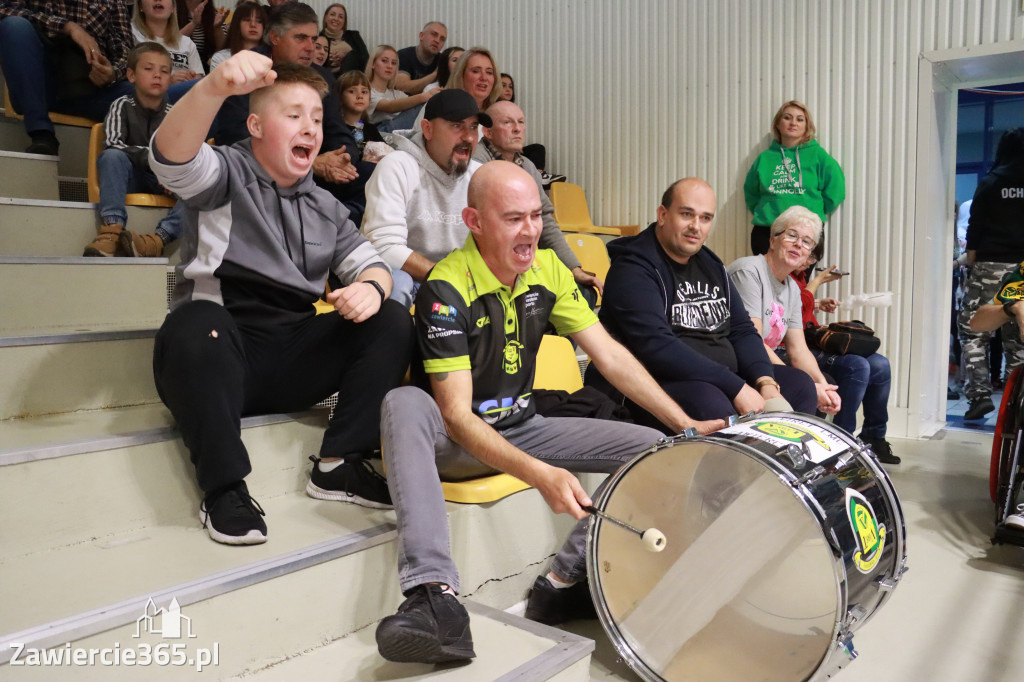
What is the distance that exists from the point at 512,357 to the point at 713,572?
0.70m

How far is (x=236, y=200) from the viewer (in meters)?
1.91

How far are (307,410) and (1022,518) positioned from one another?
84.5 inches

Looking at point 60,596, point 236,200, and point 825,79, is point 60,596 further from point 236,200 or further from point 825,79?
point 825,79

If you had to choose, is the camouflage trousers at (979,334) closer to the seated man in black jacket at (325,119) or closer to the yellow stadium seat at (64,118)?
the seated man in black jacket at (325,119)

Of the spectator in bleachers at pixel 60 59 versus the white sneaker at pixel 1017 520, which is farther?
the spectator in bleachers at pixel 60 59

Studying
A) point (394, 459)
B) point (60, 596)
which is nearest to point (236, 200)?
point (394, 459)

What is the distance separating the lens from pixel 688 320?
104 inches

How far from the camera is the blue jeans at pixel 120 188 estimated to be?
3.03 metres

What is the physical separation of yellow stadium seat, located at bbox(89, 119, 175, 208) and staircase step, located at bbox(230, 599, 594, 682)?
220 cm

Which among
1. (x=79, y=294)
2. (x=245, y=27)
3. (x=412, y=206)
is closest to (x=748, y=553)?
(x=412, y=206)

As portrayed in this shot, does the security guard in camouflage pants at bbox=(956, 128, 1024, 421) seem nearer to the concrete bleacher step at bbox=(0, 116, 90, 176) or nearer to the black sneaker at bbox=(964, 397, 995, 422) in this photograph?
the black sneaker at bbox=(964, 397, 995, 422)

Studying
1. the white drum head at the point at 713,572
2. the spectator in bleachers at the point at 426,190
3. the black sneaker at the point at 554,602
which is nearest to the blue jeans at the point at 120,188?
the spectator in bleachers at the point at 426,190

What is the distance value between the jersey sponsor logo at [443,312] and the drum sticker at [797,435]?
2.16 feet

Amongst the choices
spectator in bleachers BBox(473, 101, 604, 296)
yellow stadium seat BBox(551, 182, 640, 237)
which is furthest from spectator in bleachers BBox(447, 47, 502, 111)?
yellow stadium seat BBox(551, 182, 640, 237)
